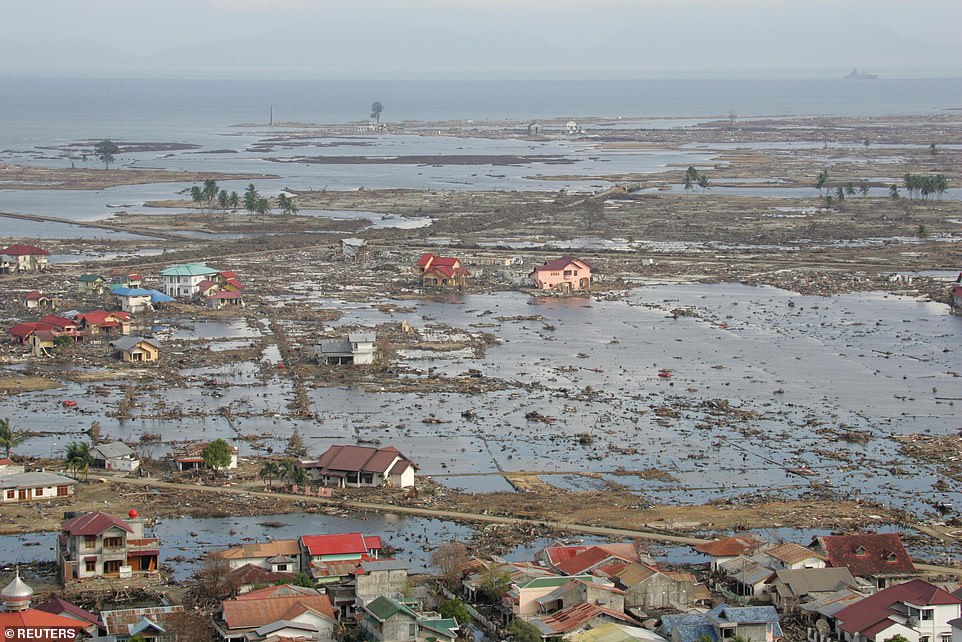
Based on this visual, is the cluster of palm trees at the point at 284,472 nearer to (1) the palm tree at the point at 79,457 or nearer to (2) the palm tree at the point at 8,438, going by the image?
(1) the palm tree at the point at 79,457

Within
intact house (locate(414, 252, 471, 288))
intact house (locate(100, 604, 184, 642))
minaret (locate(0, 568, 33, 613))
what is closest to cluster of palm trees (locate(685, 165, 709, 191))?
intact house (locate(414, 252, 471, 288))

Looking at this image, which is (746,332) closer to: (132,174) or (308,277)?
(308,277)

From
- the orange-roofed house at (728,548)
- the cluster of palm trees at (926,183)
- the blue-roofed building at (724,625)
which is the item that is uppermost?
the cluster of palm trees at (926,183)

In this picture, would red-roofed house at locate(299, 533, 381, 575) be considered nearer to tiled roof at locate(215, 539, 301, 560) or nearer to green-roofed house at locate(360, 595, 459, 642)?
Answer: tiled roof at locate(215, 539, 301, 560)

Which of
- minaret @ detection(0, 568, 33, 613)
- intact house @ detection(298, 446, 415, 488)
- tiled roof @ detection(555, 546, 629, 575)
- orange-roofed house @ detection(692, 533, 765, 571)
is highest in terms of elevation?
minaret @ detection(0, 568, 33, 613)

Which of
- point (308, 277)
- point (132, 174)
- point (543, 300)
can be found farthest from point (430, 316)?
point (132, 174)

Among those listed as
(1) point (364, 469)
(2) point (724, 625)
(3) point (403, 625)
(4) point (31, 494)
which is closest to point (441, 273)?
(1) point (364, 469)

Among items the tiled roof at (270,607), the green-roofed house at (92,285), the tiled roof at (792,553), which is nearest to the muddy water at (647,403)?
the tiled roof at (792,553)
